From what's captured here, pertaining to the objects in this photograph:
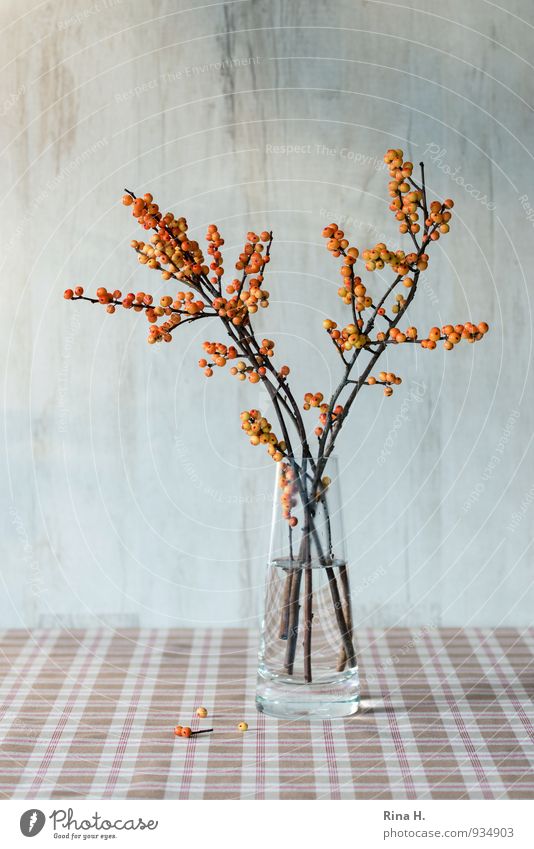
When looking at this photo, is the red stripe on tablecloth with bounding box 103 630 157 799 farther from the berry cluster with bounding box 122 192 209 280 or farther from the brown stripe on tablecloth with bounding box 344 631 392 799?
the berry cluster with bounding box 122 192 209 280

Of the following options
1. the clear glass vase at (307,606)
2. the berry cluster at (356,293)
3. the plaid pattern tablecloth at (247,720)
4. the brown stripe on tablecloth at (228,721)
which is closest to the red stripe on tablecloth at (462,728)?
the plaid pattern tablecloth at (247,720)

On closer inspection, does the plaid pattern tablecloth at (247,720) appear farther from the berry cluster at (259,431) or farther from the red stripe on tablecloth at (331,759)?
the berry cluster at (259,431)

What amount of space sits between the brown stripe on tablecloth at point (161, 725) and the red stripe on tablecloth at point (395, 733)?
22cm

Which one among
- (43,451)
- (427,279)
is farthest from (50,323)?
(427,279)

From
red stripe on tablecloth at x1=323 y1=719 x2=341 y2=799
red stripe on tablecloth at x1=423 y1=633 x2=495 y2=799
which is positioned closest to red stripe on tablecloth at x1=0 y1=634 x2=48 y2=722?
red stripe on tablecloth at x1=323 y1=719 x2=341 y2=799

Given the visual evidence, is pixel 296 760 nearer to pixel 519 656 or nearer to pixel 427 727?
pixel 427 727

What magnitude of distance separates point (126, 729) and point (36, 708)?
129mm

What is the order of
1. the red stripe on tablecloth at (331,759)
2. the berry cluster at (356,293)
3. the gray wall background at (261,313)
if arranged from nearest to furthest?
the red stripe on tablecloth at (331,759) < the berry cluster at (356,293) < the gray wall background at (261,313)

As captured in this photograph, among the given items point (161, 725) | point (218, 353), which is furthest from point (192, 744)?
point (218, 353)

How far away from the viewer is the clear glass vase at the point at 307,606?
1077 millimetres

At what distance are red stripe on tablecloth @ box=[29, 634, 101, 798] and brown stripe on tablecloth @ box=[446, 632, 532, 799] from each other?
420 millimetres

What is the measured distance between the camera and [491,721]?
3.53 ft

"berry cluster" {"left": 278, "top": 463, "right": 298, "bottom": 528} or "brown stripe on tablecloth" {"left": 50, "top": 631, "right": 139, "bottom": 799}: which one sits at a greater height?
"berry cluster" {"left": 278, "top": 463, "right": 298, "bottom": 528}

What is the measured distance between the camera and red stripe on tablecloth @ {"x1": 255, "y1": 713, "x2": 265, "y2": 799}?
914mm
